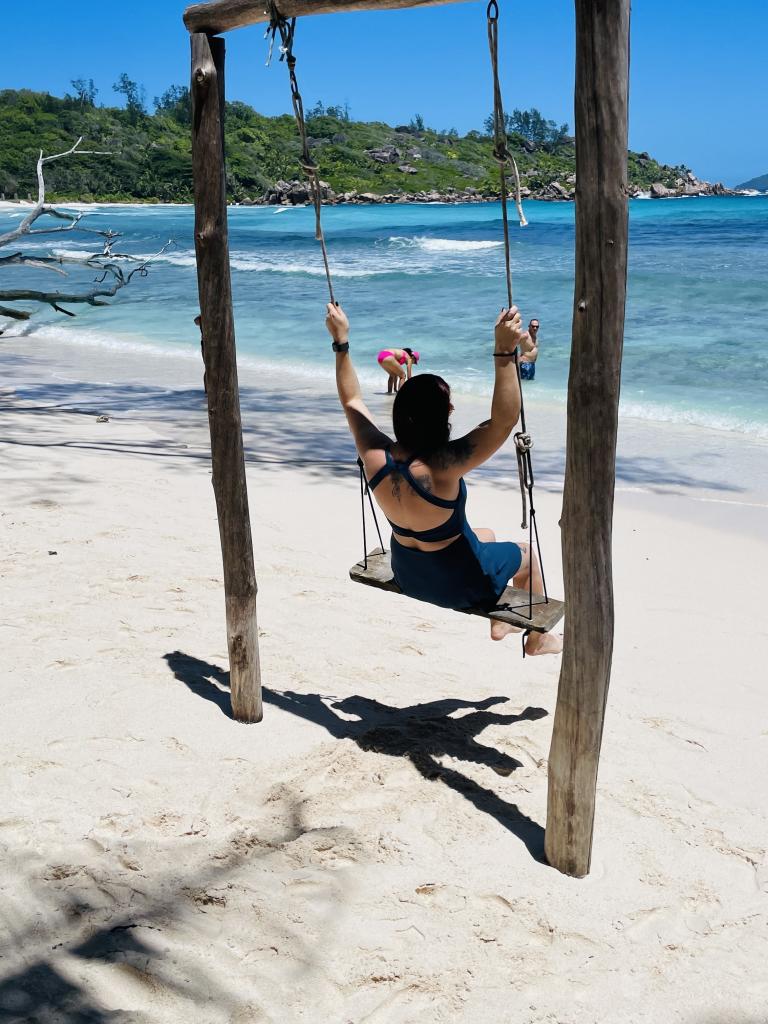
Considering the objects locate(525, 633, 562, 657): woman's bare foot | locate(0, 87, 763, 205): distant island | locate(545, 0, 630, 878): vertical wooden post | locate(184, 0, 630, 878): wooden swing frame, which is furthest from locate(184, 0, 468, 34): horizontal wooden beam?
locate(0, 87, 763, 205): distant island

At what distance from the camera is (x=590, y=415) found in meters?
2.36

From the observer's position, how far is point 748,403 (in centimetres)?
1132

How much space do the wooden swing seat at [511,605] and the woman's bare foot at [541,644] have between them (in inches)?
13.8

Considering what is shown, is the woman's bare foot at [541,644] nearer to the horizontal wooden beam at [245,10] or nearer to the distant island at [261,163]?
the horizontal wooden beam at [245,10]

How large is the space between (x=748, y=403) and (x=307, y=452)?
18.7 ft

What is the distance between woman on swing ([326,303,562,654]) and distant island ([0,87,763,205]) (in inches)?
2385

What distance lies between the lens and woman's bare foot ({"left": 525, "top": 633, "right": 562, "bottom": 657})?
3.60 m

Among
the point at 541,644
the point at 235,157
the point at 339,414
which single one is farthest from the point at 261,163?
the point at 541,644

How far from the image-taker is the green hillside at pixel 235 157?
64812 mm

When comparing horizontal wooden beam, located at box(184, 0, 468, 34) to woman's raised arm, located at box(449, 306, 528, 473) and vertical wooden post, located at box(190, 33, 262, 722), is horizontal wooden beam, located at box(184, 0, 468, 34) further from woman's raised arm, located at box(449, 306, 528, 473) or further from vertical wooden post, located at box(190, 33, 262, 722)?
woman's raised arm, located at box(449, 306, 528, 473)

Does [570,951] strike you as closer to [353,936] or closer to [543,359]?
[353,936]

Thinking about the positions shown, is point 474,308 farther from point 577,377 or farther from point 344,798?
point 577,377

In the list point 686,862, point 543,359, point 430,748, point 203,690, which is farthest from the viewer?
point 543,359

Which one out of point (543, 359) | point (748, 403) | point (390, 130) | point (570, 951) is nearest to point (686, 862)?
point (570, 951)
